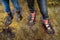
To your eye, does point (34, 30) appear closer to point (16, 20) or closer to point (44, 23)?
point (44, 23)

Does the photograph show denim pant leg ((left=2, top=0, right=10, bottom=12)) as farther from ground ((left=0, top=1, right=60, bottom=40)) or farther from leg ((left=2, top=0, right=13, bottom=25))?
ground ((left=0, top=1, right=60, bottom=40))

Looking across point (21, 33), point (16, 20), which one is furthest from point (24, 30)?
point (16, 20)

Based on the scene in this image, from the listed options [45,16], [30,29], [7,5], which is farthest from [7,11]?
[45,16]

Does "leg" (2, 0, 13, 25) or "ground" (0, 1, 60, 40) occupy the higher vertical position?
"leg" (2, 0, 13, 25)

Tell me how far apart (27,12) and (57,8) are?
1.74 ft

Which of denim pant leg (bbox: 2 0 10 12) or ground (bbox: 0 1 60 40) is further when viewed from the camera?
denim pant leg (bbox: 2 0 10 12)

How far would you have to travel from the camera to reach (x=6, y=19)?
2.81 meters

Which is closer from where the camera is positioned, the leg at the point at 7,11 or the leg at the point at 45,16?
the leg at the point at 45,16

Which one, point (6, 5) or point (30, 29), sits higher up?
point (6, 5)

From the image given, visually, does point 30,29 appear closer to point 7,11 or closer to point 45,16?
point 45,16

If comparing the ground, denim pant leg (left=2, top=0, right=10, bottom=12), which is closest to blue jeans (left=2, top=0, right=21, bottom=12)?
denim pant leg (left=2, top=0, right=10, bottom=12)

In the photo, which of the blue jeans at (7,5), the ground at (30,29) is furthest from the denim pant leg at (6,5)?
the ground at (30,29)

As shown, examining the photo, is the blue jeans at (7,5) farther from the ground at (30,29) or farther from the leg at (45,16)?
the leg at (45,16)

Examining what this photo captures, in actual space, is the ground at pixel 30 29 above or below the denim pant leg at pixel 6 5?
below
